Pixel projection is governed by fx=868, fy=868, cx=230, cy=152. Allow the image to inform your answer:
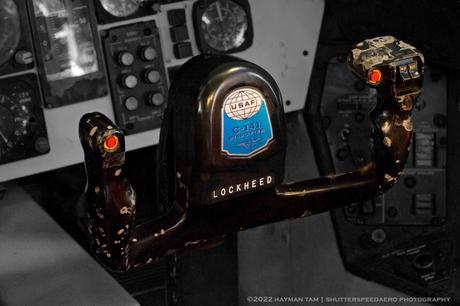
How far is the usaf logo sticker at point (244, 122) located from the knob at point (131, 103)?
110cm

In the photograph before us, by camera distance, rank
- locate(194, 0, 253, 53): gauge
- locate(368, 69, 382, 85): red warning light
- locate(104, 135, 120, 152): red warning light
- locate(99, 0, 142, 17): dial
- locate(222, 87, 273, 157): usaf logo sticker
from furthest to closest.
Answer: locate(194, 0, 253, 53): gauge → locate(99, 0, 142, 17): dial → locate(368, 69, 382, 85): red warning light → locate(222, 87, 273, 157): usaf logo sticker → locate(104, 135, 120, 152): red warning light

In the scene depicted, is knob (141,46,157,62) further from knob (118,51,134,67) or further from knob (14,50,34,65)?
knob (14,50,34,65)

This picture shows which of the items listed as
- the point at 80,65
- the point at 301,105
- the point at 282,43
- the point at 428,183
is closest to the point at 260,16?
the point at 282,43

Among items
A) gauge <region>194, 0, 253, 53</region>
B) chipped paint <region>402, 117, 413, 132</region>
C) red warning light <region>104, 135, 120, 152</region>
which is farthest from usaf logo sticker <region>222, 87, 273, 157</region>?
gauge <region>194, 0, 253, 53</region>

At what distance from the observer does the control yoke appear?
1664 mm

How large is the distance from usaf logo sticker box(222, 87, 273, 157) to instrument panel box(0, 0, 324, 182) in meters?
1.07

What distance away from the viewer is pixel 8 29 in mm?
2586

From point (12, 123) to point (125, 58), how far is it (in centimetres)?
41

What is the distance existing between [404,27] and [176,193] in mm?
1344

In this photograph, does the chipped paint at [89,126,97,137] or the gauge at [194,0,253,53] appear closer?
the chipped paint at [89,126,97,137]

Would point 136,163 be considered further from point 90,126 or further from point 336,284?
point 90,126

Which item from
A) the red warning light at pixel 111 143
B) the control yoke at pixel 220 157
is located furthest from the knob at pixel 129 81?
the red warning light at pixel 111 143

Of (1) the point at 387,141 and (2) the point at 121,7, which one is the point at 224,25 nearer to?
(2) the point at 121,7

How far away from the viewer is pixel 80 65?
8.92ft
